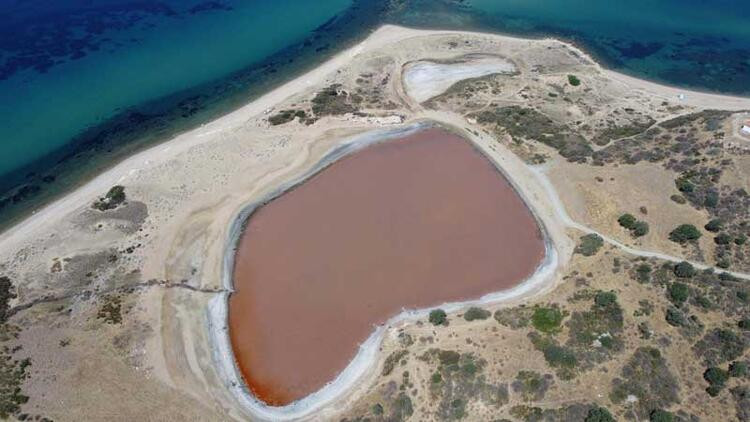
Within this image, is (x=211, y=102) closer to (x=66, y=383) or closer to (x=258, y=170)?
(x=258, y=170)

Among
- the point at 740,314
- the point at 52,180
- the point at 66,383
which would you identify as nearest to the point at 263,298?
the point at 66,383

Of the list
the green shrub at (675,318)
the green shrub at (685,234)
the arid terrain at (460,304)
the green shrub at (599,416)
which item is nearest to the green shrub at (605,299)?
the arid terrain at (460,304)

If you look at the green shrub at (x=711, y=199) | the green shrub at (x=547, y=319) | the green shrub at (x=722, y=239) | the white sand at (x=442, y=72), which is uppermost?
the white sand at (x=442, y=72)

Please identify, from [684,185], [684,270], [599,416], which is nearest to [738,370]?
[684,270]

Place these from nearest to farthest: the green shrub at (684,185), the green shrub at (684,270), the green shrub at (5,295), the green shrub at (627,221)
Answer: the green shrub at (5,295) → the green shrub at (684,270) → the green shrub at (627,221) → the green shrub at (684,185)

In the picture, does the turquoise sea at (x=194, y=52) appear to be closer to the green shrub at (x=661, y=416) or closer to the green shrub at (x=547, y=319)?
the green shrub at (x=547, y=319)

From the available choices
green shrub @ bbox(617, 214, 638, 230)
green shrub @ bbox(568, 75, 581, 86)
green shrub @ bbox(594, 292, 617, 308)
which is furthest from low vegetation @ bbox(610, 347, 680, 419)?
green shrub @ bbox(568, 75, 581, 86)
